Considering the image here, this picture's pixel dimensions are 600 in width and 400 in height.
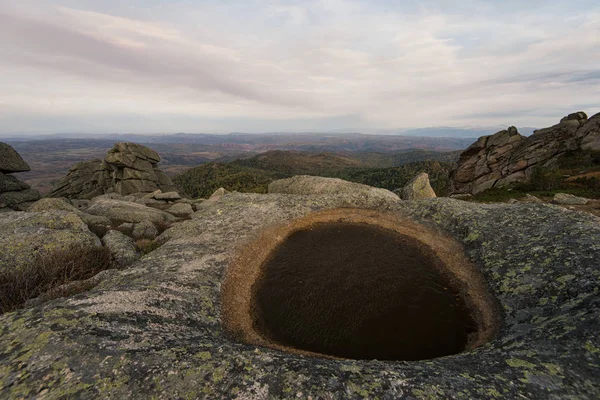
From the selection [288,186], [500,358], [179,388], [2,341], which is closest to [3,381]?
[2,341]

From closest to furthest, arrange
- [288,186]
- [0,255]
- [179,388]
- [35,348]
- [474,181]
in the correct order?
1. [179,388]
2. [35,348]
3. [0,255]
4. [288,186]
5. [474,181]

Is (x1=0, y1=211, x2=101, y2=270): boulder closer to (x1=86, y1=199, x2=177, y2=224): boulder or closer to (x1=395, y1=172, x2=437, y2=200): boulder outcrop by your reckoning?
(x1=86, y1=199, x2=177, y2=224): boulder

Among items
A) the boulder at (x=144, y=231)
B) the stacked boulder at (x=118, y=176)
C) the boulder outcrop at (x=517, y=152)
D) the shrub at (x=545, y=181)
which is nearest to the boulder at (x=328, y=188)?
the boulder at (x=144, y=231)

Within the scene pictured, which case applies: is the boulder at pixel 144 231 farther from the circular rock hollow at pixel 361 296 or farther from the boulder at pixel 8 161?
the boulder at pixel 8 161

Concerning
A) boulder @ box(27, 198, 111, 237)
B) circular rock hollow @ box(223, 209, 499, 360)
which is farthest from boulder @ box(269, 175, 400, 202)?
boulder @ box(27, 198, 111, 237)

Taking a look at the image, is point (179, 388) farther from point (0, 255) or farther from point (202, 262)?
point (0, 255)
